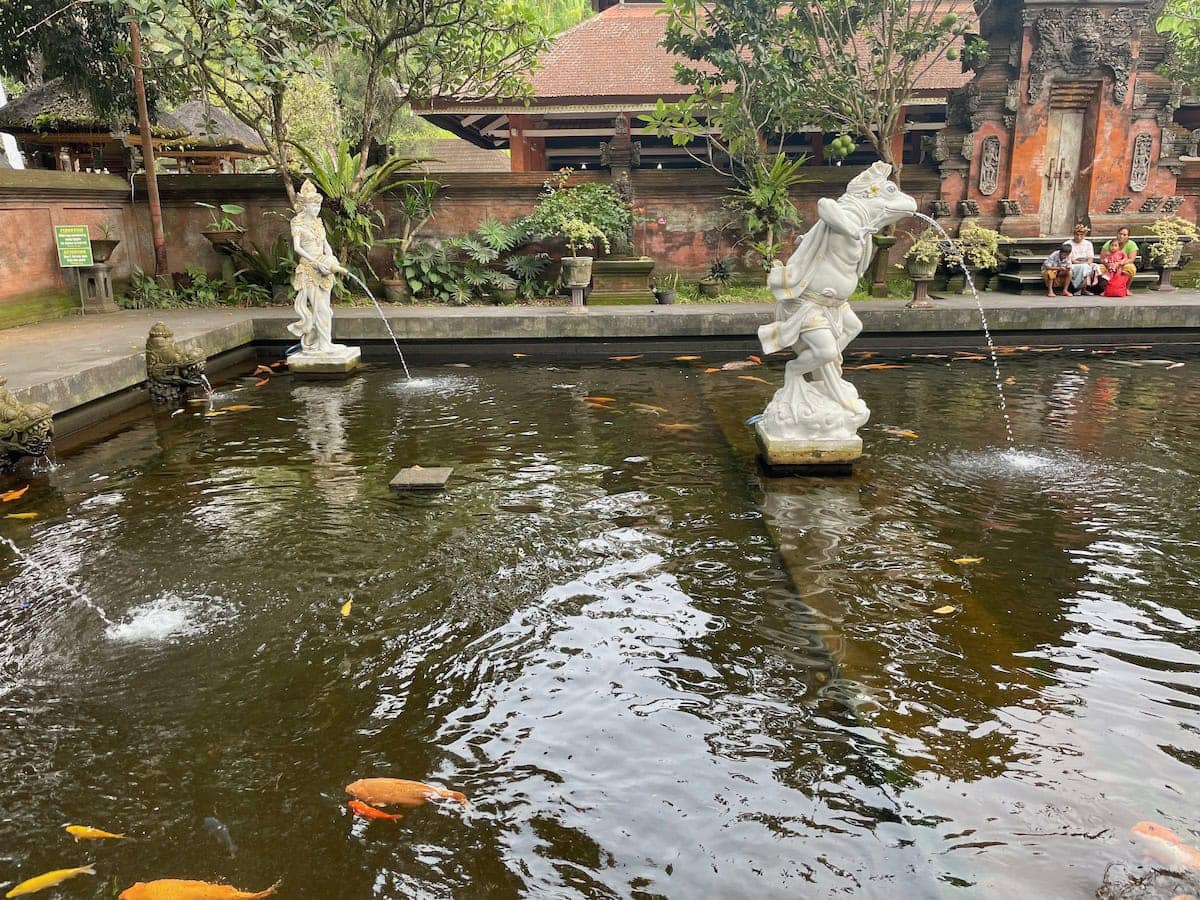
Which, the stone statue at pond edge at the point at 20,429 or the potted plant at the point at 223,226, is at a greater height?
the potted plant at the point at 223,226

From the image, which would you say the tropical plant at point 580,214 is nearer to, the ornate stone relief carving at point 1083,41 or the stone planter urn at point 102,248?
the stone planter urn at point 102,248

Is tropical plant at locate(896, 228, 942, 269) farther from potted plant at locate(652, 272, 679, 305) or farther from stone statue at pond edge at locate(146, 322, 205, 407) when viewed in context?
stone statue at pond edge at locate(146, 322, 205, 407)

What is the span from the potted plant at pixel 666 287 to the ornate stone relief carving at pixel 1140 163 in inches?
287

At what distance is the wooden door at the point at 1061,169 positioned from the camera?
13.4 meters

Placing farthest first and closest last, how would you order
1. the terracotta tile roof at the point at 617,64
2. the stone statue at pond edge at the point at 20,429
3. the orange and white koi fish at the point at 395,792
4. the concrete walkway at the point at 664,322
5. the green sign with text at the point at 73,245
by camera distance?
1. the terracotta tile roof at the point at 617,64
2. the green sign with text at the point at 73,245
3. the concrete walkway at the point at 664,322
4. the stone statue at pond edge at the point at 20,429
5. the orange and white koi fish at the point at 395,792

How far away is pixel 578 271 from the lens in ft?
36.3

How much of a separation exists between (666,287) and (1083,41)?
7342 mm

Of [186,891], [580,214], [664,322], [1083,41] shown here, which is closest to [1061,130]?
[1083,41]

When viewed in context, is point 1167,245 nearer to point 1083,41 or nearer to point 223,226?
point 1083,41

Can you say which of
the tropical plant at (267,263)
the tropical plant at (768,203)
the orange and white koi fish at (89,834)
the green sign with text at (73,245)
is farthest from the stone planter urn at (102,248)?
the orange and white koi fish at (89,834)

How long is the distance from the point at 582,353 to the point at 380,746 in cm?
752

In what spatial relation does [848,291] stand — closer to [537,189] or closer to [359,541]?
[359,541]

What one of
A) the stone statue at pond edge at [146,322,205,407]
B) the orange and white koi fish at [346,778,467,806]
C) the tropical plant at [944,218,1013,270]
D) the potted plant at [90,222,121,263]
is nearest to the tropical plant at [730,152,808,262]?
the tropical plant at [944,218,1013,270]

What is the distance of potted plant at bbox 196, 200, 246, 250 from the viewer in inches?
470
